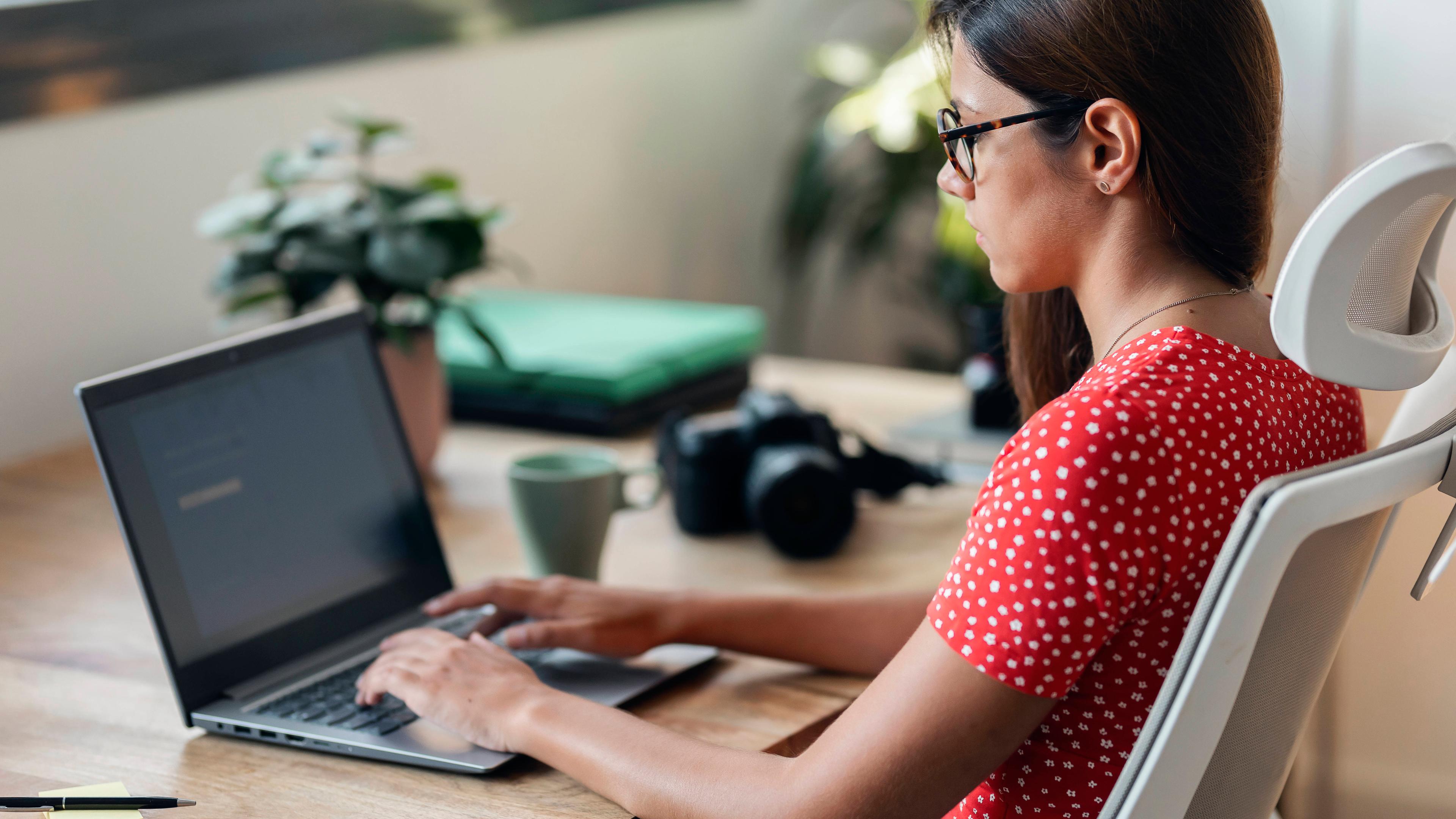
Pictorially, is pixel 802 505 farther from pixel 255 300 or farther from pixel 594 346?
pixel 255 300

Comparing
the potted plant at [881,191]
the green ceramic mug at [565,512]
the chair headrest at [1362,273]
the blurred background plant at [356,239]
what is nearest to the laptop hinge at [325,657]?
the green ceramic mug at [565,512]

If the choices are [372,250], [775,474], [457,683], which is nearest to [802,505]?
[775,474]

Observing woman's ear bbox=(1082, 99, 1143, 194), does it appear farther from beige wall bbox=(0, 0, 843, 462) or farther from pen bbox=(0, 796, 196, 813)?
beige wall bbox=(0, 0, 843, 462)

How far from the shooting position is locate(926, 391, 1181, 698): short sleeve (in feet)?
2.18

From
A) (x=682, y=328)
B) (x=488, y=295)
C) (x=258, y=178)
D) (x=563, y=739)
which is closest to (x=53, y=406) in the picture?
(x=258, y=178)

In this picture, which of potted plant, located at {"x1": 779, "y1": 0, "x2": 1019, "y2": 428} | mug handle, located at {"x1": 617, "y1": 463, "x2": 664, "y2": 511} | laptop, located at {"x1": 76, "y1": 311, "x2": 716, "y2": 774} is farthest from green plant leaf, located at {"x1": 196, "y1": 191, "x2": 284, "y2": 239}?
potted plant, located at {"x1": 779, "y1": 0, "x2": 1019, "y2": 428}

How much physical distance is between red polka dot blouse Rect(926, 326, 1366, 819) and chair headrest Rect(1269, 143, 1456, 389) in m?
0.08

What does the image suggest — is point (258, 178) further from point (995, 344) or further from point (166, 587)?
point (995, 344)

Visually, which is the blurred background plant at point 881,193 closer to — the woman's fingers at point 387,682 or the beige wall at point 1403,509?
the beige wall at point 1403,509

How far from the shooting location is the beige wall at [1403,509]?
0.97 metres

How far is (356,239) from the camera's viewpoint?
145 cm

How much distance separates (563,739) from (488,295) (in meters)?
1.23

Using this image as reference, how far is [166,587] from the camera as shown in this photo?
94cm

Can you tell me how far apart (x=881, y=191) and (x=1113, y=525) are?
2330 millimetres
